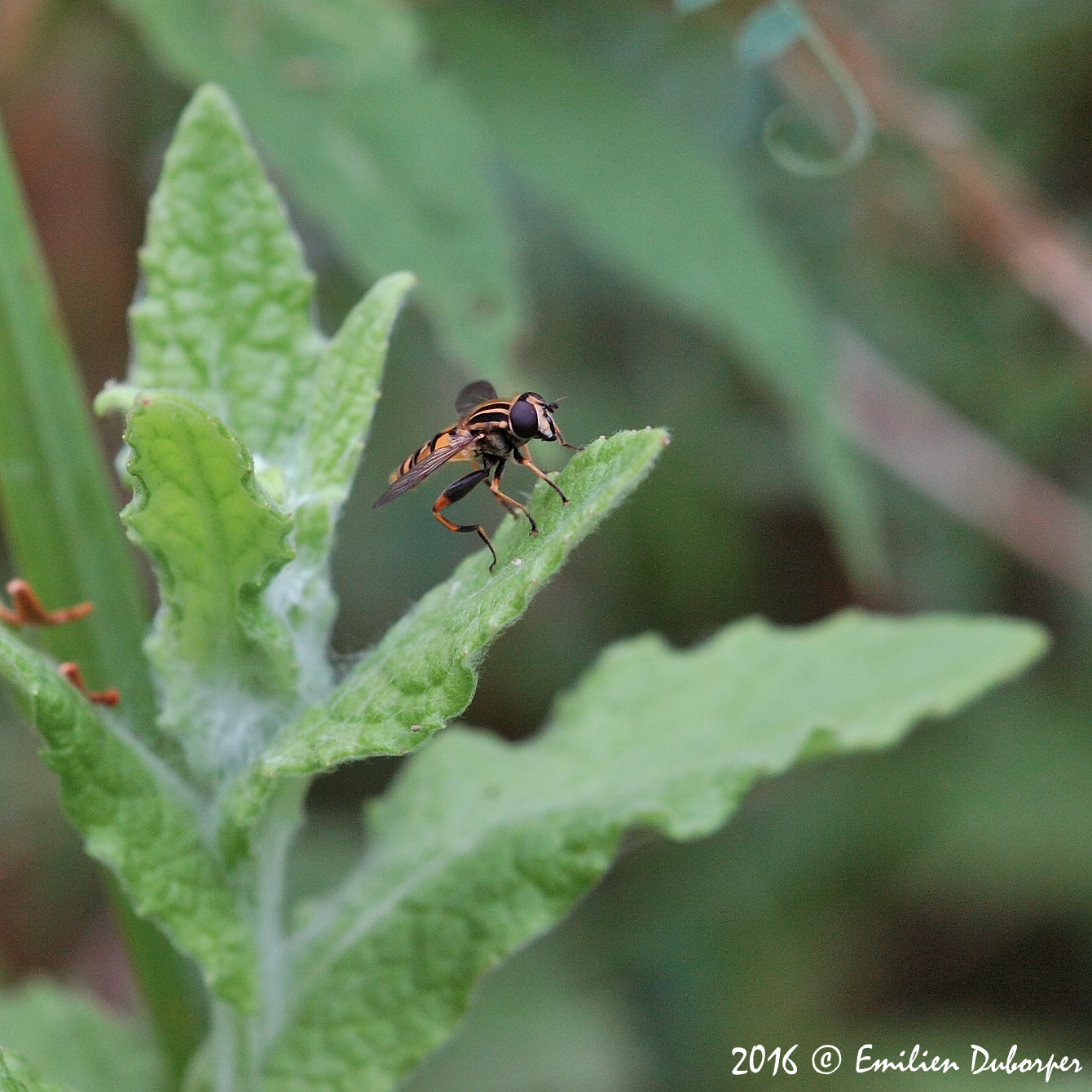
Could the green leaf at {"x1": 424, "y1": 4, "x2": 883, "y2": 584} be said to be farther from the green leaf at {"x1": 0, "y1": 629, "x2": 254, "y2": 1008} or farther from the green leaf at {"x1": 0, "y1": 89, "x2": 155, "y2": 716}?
the green leaf at {"x1": 0, "y1": 629, "x2": 254, "y2": 1008}

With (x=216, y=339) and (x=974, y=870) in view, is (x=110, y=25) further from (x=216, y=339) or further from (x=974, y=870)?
(x=974, y=870)

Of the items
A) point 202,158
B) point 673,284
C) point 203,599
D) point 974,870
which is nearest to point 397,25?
point 673,284

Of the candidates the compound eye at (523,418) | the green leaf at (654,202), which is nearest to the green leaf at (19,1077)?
the compound eye at (523,418)

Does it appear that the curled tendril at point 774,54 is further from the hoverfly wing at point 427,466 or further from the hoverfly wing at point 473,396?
the hoverfly wing at point 427,466

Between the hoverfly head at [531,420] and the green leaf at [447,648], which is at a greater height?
the hoverfly head at [531,420]

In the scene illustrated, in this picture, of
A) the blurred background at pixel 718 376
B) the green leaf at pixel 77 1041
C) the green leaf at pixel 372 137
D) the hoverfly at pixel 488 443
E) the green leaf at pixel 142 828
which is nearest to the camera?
the green leaf at pixel 142 828
